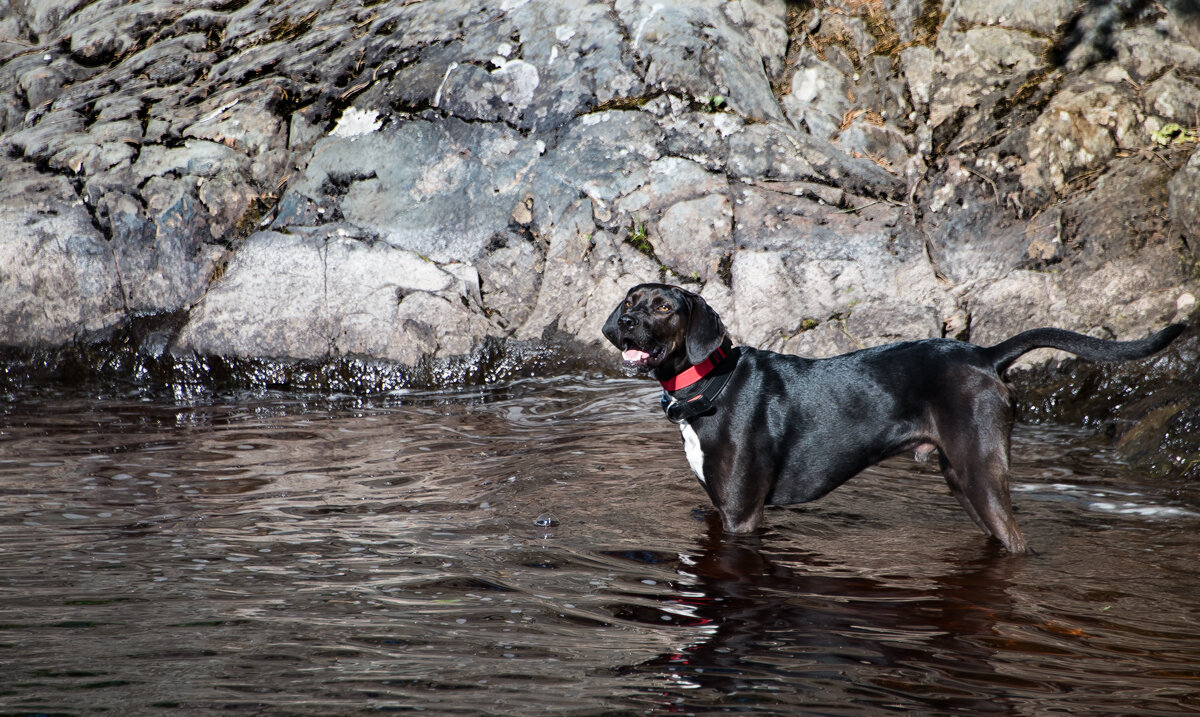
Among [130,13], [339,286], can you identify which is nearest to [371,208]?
[339,286]

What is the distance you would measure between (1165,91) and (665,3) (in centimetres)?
467

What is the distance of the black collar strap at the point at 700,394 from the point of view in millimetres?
4688

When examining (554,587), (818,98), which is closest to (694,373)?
(554,587)

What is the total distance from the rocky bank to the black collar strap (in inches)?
131

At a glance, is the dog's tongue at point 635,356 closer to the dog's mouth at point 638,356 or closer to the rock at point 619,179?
the dog's mouth at point 638,356

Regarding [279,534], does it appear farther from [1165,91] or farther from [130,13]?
[130,13]

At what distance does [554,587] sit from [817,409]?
173cm

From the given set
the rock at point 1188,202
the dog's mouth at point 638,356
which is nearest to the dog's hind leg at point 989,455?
the dog's mouth at point 638,356

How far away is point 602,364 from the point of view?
848cm

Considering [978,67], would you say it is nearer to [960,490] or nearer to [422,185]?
[422,185]

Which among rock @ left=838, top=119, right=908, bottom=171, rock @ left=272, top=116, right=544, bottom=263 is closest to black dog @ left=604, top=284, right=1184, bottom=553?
rock @ left=272, top=116, right=544, bottom=263

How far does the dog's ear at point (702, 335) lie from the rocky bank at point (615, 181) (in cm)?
334

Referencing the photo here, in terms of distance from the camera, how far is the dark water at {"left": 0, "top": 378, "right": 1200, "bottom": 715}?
2996 millimetres

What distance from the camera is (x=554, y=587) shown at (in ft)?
13.0
